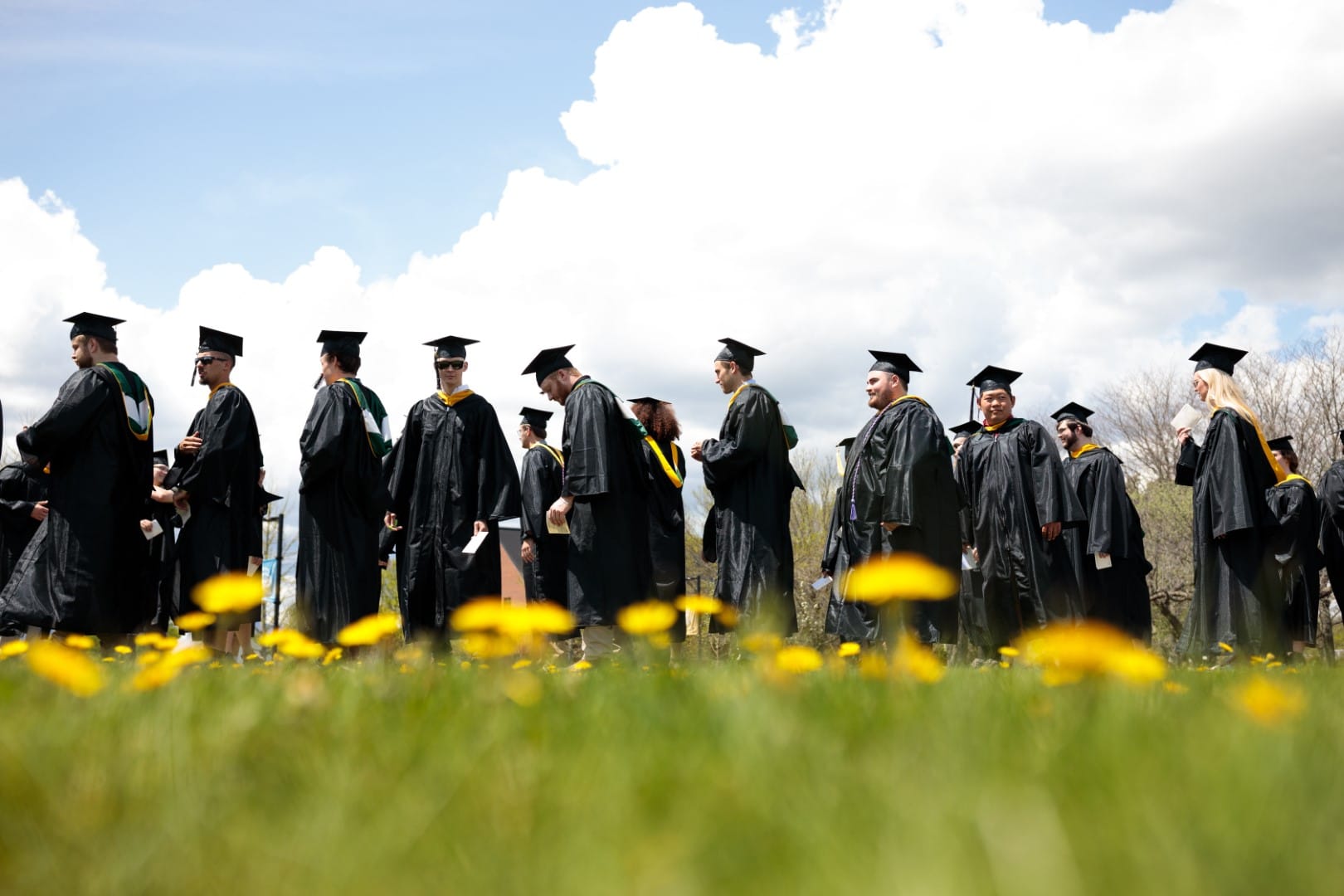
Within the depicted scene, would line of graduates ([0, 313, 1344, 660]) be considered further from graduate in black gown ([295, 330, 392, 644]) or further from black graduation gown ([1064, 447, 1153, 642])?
black graduation gown ([1064, 447, 1153, 642])

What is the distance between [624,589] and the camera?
7863 mm

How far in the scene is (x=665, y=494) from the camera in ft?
34.8

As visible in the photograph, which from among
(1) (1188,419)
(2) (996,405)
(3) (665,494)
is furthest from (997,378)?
(3) (665,494)

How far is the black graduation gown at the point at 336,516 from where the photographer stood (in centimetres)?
745

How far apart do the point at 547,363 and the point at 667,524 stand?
2692mm

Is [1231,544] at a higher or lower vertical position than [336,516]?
lower

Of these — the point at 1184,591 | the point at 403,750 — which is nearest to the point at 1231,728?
the point at 403,750

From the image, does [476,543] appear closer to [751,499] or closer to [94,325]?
[751,499]

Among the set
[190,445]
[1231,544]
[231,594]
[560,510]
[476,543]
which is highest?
[190,445]

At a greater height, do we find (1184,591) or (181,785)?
(181,785)

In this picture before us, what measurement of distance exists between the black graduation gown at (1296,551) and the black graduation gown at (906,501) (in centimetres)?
296

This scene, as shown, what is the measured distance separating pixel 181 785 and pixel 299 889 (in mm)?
436

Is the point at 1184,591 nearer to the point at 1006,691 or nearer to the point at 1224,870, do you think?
the point at 1006,691

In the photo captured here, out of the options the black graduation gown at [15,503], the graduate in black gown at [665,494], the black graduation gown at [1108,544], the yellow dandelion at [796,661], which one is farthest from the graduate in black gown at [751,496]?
the black graduation gown at [15,503]
